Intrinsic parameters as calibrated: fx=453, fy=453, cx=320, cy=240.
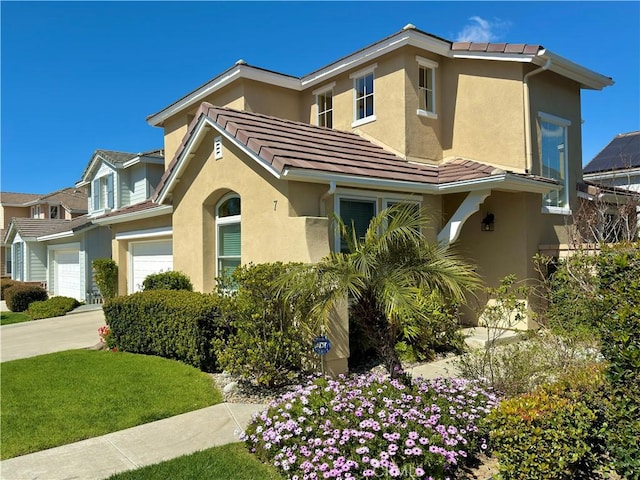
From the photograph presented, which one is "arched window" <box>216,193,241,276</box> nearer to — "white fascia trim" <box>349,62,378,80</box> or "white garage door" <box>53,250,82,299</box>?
→ "white fascia trim" <box>349,62,378,80</box>

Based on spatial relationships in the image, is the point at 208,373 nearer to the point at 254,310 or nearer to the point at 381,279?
the point at 254,310

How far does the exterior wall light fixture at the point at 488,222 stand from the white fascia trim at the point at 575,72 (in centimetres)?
412

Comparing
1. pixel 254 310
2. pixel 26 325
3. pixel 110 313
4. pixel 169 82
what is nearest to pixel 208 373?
pixel 254 310

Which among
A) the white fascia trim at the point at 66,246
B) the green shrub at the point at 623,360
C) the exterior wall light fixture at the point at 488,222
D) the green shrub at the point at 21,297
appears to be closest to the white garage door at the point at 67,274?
the white fascia trim at the point at 66,246

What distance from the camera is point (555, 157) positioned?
42.3 ft

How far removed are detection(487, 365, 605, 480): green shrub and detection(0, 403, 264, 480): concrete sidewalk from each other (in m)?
3.11

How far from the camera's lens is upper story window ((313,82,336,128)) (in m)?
15.5

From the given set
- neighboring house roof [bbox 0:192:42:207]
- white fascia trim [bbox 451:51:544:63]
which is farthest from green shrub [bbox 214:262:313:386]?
neighboring house roof [bbox 0:192:42:207]

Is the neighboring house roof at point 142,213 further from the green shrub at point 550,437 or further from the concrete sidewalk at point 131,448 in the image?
the green shrub at point 550,437

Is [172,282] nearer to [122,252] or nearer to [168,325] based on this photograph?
[168,325]

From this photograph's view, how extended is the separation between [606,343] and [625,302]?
43cm

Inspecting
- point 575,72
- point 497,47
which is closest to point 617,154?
point 575,72

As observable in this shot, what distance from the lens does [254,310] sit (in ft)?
24.5

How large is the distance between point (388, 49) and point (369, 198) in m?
5.22
